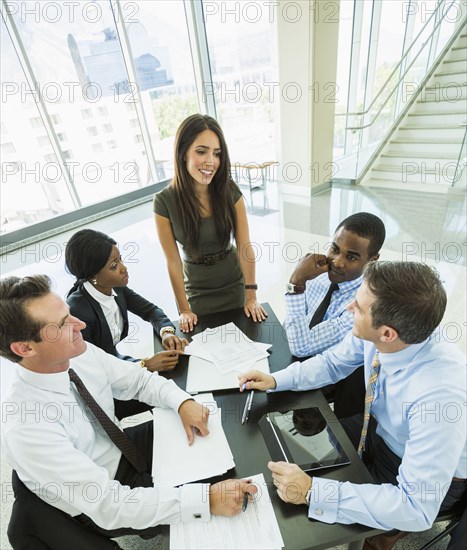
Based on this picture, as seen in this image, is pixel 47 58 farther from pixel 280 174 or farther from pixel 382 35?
pixel 382 35

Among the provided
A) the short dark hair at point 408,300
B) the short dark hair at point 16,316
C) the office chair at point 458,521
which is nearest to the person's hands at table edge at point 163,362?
the short dark hair at point 16,316

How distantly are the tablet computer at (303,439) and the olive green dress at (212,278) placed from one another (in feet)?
3.25

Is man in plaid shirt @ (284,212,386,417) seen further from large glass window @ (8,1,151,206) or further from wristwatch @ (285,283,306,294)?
large glass window @ (8,1,151,206)

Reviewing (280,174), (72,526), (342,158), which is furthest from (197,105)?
(72,526)

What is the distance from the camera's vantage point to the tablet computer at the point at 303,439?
99 centimetres

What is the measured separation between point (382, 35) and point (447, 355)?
7.19 meters

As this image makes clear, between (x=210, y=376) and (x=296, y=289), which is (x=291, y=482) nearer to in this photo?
(x=210, y=376)

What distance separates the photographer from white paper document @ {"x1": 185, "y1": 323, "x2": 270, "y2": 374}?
1.37 metres

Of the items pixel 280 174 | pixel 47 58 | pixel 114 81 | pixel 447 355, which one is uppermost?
pixel 47 58

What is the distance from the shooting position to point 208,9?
5754 mm

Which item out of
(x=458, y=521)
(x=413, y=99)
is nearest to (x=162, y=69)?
(x=413, y=99)

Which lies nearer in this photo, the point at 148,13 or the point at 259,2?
the point at 259,2

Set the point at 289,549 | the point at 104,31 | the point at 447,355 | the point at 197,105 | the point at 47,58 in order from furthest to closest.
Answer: the point at 197,105 < the point at 104,31 < the point at 47,58 < the point at 447,355 < the point at 289,549

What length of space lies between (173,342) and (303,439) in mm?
701
